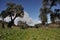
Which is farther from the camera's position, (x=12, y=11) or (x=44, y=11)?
(x=12, y=11)

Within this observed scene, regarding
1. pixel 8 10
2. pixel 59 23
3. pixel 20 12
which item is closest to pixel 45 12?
pixel 59 23

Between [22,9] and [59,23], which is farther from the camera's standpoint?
[22,9]

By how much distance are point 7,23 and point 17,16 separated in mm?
4360

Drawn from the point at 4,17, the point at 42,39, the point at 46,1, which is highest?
the point at 46,1

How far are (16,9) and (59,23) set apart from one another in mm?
17435

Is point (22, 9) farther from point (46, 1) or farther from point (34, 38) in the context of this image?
point (34, 38)

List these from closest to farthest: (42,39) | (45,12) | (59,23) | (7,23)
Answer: (42,39)
(59,23)
(45,12)
(7,23)

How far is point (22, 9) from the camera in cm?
5744

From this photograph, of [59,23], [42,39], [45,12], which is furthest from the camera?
[45,12]

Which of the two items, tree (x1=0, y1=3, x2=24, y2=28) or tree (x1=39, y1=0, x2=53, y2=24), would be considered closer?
tree (x1=39, y1=0, x2=53, y2=24)

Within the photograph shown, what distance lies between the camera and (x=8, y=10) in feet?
183

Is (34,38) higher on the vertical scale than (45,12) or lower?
lower

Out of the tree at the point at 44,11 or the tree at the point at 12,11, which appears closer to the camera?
the tree at the point at 44,11

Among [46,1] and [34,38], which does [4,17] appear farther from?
[34,38]
